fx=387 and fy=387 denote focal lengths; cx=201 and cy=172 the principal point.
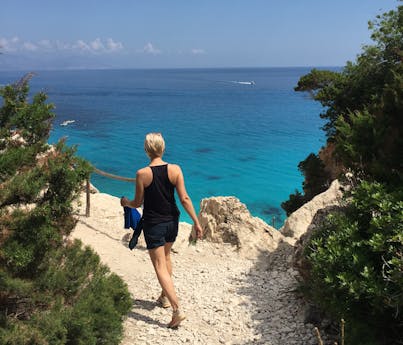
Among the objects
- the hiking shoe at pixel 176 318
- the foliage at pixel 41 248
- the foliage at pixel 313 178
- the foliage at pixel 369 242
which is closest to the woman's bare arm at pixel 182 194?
the hiking shoe at pixel 176 318

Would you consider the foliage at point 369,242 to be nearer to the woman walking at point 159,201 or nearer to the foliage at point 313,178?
the woman walking at point 159,201

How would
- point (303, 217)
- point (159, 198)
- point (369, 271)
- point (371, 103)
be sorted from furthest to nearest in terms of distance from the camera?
point (371, 103) < point (303, 217) < point (159, 198) < point (369, 271)

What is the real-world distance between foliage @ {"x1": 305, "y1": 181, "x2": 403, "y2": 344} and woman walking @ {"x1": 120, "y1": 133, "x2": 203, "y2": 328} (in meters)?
1.64

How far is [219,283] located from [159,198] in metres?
2.43

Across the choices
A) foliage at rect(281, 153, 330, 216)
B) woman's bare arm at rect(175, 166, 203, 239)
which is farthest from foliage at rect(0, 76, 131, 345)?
foliage at rect(281, 153, 330, 216)

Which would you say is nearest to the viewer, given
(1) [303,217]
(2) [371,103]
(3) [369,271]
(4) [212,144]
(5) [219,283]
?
(3) [369,271]

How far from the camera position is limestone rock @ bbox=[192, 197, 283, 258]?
8.09m

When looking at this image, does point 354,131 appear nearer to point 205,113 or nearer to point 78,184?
point 78,184

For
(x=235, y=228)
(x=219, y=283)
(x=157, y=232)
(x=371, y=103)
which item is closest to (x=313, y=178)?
(x=371, y=103)

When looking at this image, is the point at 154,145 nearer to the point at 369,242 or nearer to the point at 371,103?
the point at 369,242

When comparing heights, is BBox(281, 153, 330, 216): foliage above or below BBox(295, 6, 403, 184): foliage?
below

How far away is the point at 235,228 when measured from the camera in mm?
8281

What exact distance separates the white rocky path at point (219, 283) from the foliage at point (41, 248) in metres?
0.78

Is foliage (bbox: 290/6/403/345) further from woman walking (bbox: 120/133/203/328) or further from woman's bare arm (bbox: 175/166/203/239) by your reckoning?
woman walking (bbox: 120/133/203/328)
